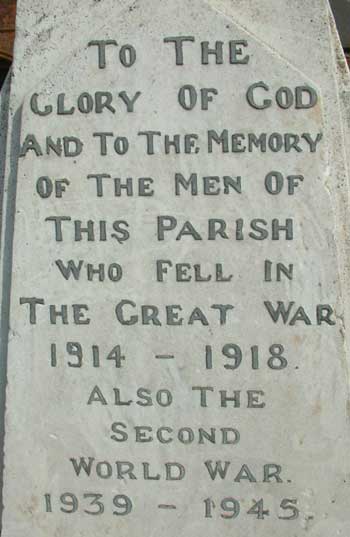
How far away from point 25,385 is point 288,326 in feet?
2.74

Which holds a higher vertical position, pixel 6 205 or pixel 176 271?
pixel 6 205

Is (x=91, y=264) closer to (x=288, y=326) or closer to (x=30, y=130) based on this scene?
(x=30, y=130)

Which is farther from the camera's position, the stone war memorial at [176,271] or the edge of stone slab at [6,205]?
the edge of stone slab at [6,205]

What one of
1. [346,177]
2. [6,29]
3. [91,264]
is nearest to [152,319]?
[91,264]

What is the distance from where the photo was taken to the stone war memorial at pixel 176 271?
6.60 feet

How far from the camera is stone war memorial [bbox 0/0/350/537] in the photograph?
2012 mm

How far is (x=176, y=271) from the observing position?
209 cm

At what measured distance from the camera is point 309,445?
2100mm

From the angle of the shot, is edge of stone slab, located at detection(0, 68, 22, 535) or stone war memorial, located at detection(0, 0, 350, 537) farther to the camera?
edge of stone slab, located at detection(0, 68, 22, 535)

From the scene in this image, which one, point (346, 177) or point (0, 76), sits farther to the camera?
point (0, 76)

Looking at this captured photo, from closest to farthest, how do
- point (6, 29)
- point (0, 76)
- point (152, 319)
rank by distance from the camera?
point (152, 319)
point (6, 29)
point (0, 76)

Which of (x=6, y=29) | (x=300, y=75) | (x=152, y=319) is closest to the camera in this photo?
(x=300, y=75)

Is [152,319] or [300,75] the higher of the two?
[300,75]

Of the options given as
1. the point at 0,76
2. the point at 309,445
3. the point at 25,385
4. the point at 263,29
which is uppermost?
the point at 0,76
